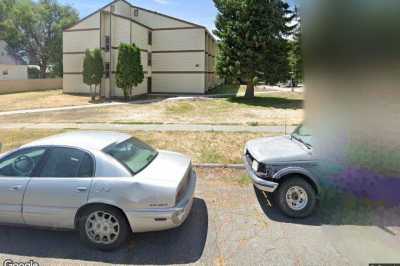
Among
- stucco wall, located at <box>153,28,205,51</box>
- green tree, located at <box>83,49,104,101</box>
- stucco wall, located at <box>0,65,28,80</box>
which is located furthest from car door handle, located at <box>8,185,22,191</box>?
stucco wall, located at <box>0,65,28,80</box>

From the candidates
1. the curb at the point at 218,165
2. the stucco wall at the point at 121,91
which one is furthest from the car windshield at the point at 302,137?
the stucco wall at the point at 121,91

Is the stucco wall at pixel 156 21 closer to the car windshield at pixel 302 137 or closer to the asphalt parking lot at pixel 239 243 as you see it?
the car windshield at pixel 302 137

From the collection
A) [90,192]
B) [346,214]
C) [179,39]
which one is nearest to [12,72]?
[179,39]

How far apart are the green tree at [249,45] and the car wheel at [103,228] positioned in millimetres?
19001

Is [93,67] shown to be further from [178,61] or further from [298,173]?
[298,173]

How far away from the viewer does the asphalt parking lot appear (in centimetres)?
336

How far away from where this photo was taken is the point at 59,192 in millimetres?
3623

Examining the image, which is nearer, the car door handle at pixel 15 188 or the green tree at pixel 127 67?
the car door handle at pixel 15 188

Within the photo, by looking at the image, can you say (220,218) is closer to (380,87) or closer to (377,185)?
(377,185)

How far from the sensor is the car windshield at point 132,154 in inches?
153

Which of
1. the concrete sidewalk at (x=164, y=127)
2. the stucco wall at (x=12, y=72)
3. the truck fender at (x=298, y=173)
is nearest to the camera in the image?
the truck fender at (x=298, y=173)

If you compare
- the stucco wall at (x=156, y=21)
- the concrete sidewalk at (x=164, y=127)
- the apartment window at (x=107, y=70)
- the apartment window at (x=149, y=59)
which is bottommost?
the concrete sidewalk at (x=164, y=127)

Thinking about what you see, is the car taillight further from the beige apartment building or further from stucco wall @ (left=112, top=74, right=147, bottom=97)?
the beige apartment building

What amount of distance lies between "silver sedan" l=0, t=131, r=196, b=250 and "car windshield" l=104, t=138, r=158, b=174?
17mm
